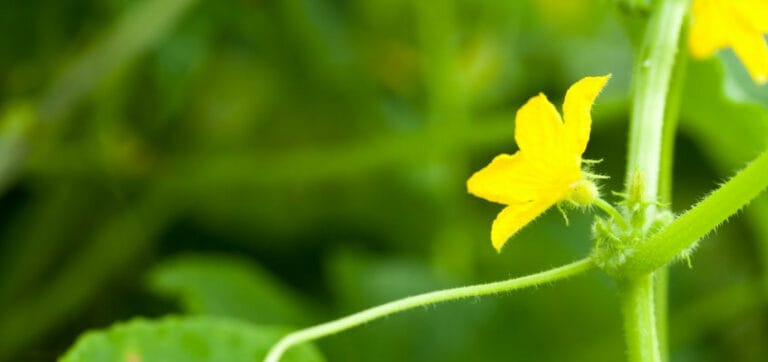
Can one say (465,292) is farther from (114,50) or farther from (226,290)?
(114,50)

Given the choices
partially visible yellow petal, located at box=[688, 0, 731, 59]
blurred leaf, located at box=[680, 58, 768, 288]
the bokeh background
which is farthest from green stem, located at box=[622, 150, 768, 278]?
the bokeh background

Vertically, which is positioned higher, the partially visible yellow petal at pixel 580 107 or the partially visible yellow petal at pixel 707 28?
the partially visible yellow petal at pixel 707 28

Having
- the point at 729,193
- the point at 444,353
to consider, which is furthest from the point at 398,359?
the point at 729,193

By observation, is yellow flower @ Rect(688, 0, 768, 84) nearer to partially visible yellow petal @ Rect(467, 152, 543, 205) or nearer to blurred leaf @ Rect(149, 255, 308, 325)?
partially visible yellow petal @ Rect(467, 152, 543, 205)

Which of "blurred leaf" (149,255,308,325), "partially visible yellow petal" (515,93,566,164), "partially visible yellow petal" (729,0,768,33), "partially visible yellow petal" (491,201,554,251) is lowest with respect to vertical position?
"partially visible yellow petal" (491,201,554,251)

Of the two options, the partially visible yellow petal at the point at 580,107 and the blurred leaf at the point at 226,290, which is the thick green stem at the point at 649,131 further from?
the blurred leaf at the point at 226,290

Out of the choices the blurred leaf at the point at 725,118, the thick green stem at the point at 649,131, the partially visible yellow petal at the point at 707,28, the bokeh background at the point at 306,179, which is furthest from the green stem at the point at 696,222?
the bokeh background at the point at 306,179

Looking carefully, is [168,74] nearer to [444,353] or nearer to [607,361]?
[444,353]
